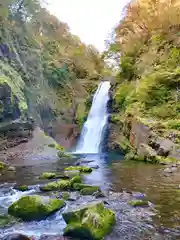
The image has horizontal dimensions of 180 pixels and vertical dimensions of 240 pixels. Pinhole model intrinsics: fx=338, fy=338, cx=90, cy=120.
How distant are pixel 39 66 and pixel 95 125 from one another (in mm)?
7713

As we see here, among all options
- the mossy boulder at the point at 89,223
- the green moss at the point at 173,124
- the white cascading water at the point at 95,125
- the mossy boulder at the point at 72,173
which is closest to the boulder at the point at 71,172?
the mossy boulder at the point at 72,173

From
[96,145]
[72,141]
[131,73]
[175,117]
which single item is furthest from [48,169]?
[131,73]

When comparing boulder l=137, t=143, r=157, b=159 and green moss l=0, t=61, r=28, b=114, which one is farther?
green moss l=0, t=61, r=28, b=114

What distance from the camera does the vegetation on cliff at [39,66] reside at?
25.7 m

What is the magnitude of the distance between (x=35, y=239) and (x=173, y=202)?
12.9 ft

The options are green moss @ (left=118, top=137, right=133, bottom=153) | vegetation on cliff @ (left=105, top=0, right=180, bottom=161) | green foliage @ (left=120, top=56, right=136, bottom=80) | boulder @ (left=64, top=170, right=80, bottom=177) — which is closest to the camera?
boulder @ (left=64, top=170, right=80, bottom=177)

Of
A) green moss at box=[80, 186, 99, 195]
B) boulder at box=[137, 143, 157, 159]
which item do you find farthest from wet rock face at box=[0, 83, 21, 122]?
green moss at box=[80, 186, 99, 195]

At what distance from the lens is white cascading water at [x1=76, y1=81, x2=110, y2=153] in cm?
2644

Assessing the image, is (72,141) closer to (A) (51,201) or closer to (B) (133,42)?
(B) (133,42)

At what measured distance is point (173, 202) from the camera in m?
8.59

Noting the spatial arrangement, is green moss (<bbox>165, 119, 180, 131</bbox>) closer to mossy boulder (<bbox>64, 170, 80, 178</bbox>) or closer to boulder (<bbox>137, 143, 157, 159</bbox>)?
boulder (<bbox>137, 143, 157, 159</bbox>)

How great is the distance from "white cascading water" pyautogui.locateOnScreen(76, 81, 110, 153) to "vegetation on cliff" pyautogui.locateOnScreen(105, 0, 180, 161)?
133 cm

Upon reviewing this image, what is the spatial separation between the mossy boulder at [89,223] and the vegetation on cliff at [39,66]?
50.1 ft

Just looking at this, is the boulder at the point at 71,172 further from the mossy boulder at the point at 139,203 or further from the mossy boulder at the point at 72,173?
the mossy boulder at the point at 139,203
